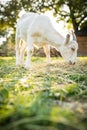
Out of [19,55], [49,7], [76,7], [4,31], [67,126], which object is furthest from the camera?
[4,31]

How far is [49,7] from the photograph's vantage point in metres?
35.7

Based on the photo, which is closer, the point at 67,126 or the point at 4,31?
the point at 67,126

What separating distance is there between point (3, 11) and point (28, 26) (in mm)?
25125

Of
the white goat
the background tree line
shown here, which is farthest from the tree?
the white goat

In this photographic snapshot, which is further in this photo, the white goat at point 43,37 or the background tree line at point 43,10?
the background tree line at point 43,10

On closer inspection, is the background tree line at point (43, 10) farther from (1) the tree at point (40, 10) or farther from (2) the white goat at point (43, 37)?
(2) the white goat at point (43, 37)

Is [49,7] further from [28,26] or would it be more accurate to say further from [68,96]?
[68,96]

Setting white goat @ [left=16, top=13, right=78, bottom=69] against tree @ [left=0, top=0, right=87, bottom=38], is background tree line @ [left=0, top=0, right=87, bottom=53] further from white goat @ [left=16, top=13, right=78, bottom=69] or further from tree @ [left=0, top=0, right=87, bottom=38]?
white goat @ [left=16, top=13, right=78, bottom=69]

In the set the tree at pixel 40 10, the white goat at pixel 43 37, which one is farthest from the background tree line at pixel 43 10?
the white goat at pixel 43 37

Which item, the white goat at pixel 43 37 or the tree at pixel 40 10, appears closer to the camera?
the white goat at pixel 43 37

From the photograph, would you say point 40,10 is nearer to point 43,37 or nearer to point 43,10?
point 43,10

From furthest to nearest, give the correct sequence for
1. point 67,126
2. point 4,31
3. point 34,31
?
1. point 4,31
2. point 34,31
3. point 67,126

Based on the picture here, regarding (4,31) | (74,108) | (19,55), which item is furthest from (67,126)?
(4,31)

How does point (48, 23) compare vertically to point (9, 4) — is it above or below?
below
